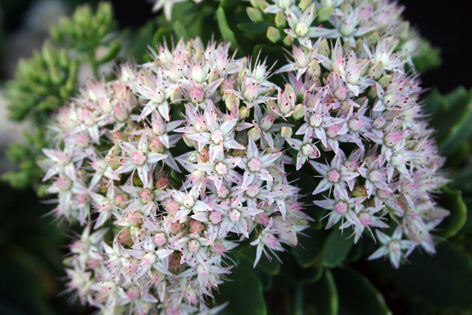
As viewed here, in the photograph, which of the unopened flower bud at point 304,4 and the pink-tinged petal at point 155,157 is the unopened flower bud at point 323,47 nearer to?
the unopened flower bud at point 304,4

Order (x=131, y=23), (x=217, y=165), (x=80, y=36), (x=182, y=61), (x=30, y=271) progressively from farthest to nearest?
(x=131, y=23) → (x=30, y=271) → (x=80, y=36) → (x=182, y=61) → (x=217, y=165)

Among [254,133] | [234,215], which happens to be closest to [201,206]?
[234,215]

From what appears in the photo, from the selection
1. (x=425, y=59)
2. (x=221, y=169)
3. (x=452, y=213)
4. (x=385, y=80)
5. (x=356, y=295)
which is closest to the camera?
(x=221, y=169)

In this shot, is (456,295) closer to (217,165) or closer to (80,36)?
(217,165)

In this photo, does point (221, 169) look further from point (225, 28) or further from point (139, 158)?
point (225, 28)

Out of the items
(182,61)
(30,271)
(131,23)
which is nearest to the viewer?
(182,61)

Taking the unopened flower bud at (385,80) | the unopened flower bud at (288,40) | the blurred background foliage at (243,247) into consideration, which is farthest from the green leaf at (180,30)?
the unopened flower bud at (385,80)

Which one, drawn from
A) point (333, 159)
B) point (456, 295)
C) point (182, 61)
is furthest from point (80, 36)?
point (456, 295)
